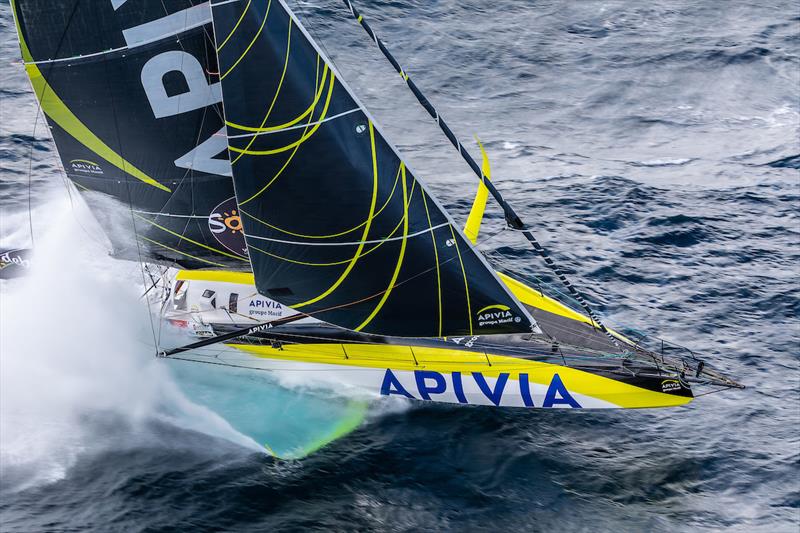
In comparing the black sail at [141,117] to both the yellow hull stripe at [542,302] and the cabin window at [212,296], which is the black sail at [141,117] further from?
the yellow hull stripe at [542,302]

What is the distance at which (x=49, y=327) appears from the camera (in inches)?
1144

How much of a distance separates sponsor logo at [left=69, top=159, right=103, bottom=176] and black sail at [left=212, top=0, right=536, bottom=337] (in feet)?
18.7

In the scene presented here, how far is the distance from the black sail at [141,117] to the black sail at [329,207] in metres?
2.76

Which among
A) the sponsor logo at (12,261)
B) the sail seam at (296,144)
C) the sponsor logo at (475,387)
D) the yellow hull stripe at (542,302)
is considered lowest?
the sponsor logo at (475,387)

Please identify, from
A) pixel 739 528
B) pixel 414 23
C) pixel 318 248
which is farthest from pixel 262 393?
pixel 414 23

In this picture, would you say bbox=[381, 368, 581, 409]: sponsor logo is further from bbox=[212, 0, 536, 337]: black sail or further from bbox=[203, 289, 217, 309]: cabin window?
bbox=[203, 289, 217, 309]: cabin window

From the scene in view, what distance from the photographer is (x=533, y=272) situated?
3344cm

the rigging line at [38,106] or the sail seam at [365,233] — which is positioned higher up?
the rigging line at [38,106]

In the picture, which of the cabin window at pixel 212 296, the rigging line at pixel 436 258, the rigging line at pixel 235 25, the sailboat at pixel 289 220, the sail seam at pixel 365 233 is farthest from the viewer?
the cabin window at pixel 212 296

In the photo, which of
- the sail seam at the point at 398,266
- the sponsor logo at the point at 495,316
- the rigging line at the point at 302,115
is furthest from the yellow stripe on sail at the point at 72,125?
the sponsor logo at the point at 495,316

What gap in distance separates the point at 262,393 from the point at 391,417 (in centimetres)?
374

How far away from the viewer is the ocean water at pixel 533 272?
23781mm

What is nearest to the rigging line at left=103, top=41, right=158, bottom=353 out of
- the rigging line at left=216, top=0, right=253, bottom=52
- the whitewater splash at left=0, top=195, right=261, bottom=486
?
the whitewater splash at left=0, top=195, right=261, bottom=486

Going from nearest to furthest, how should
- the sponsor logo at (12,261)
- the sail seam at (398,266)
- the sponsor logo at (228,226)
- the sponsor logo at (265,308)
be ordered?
the sail seam at (398,266)
the sponsor logo at (228,226)
the sponsor logo at (265,308)
the sponsor logo at (12,261)
